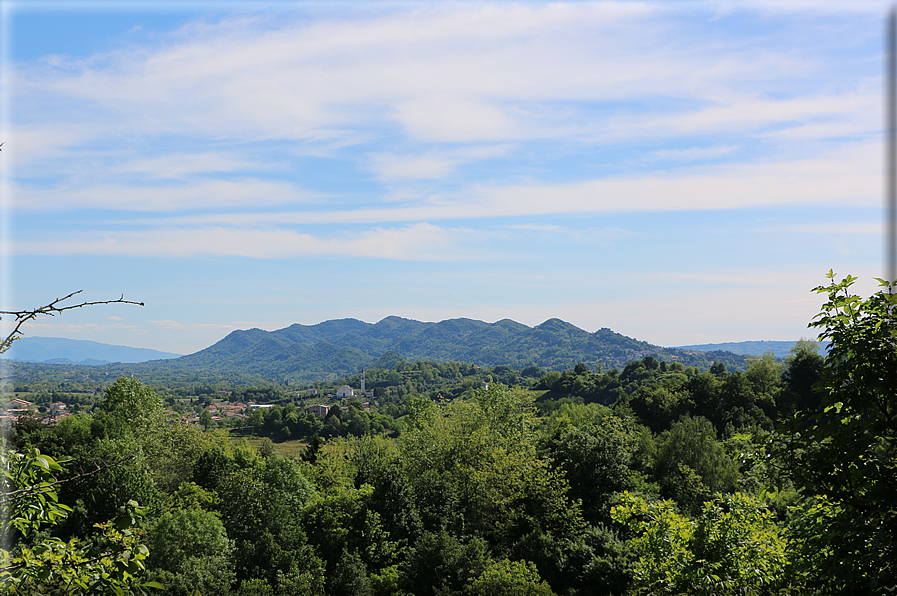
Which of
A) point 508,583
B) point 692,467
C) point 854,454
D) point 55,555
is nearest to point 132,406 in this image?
point 508,583

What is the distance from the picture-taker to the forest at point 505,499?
5.30 meters

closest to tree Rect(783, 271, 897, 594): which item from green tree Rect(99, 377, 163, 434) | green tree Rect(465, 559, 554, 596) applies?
green tree Rect(465, 559, 554, 596)


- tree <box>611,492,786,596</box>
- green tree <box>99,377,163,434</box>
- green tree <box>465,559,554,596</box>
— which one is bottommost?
green tree <box>465,559,554,596</box>

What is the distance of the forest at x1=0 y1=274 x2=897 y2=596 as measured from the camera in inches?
209

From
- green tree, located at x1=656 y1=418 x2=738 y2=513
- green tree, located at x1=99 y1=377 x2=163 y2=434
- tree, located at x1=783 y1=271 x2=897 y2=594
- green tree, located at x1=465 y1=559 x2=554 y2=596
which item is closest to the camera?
tree, located at x1=783 y1=271 x2=897 y2=594

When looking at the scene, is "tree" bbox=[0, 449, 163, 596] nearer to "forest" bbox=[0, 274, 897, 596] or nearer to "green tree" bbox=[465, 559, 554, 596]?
"forest" bbox=[0, 274, 897, 596]

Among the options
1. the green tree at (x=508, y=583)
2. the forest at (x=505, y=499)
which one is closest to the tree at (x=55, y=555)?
the forest at (x=505, y=499)

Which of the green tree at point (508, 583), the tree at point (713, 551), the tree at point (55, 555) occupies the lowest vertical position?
the green tree at point (508, 583)

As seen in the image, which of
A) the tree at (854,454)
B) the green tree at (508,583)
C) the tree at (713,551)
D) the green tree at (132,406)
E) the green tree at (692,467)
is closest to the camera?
the tree at (854,454)

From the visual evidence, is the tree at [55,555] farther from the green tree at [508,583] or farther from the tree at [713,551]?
the green tree at [508,583]

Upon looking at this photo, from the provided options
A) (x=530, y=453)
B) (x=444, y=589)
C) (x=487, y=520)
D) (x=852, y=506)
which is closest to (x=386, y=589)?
(x=444, y=589)

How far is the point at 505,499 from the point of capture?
2609 centimetres

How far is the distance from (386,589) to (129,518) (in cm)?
2053

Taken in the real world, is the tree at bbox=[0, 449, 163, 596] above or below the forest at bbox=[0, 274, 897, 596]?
above
